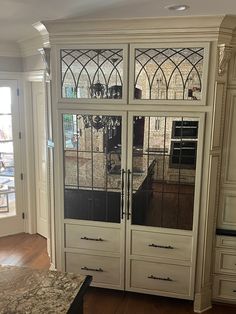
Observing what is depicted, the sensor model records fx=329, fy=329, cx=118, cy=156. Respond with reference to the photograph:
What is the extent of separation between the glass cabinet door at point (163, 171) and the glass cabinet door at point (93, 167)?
0.56 feet

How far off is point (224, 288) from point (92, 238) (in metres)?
1.38

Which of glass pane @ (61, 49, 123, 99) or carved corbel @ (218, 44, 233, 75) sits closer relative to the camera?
carved corbel @ (218, 44, 233, 75)

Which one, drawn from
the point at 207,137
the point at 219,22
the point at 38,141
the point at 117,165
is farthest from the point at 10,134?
the point at 219,22

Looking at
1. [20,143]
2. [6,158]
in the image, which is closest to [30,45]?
[20,143]

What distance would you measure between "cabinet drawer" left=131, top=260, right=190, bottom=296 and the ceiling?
2.22 meters

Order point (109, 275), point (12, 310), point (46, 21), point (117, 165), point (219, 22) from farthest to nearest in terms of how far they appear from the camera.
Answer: point (109, 275)
point (117, 165)
point (46, 21)
point (219, 22)
point (12, 310)

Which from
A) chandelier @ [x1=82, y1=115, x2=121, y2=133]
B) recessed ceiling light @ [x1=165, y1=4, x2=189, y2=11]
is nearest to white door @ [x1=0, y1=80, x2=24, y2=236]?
chandelier @ [x1=82, y1=115, x2=121, y2=133]

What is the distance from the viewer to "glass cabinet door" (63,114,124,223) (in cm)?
308

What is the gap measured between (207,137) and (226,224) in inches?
35.9

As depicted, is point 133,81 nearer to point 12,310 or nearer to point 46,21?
point 46,21

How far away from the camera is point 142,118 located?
2.96 metres

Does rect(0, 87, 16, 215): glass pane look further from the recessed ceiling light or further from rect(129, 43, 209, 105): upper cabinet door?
the recessed ceiling light

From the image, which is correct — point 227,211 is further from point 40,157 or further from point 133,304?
point 40,157

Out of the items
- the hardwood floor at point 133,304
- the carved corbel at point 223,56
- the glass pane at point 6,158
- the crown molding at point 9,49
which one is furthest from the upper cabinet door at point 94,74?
the hardwood floor at point 133,304
